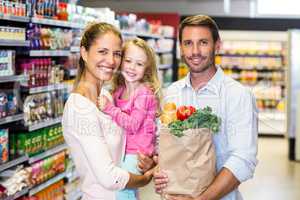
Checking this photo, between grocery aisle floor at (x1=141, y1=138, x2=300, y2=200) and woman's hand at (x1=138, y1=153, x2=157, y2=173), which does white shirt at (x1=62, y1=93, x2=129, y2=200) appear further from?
grocery aisle floor at (x1=141, y1=138, x2=300, y2=200)

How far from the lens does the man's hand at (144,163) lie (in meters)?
2.61

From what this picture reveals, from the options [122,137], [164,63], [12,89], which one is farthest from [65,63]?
[164,63]

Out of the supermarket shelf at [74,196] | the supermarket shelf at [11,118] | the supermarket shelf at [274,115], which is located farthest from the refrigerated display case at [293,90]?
the supermarket shelf at [11,118]

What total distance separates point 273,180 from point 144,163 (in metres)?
6.20

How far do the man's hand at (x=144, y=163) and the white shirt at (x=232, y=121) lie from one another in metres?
0.36

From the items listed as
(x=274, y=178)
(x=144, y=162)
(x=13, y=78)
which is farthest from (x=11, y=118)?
(x=274, y=178)

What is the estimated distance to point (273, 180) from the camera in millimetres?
8438

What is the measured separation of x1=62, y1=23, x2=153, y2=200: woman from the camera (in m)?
2.33

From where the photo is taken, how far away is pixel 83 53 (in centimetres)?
253

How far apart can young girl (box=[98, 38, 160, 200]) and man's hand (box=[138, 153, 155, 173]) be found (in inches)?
1.9

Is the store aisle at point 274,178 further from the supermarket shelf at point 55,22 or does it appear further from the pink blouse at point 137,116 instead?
the pink blouse at point 137,116

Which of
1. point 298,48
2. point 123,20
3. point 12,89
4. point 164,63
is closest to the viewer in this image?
point 12,89

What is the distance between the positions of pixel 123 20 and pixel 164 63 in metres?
3.66

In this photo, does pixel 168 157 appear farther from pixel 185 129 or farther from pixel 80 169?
pixel 80 169
